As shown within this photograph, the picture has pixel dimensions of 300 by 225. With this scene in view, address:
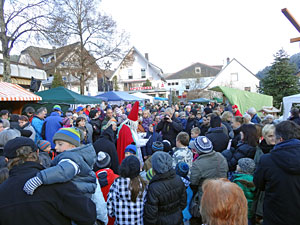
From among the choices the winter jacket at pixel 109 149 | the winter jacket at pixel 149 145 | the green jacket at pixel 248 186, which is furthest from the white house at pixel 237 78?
the green jacket at pixel 248 186

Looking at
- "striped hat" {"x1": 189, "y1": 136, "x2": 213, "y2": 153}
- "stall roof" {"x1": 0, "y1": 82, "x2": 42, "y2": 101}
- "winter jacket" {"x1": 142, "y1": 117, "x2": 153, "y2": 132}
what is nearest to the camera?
"striped hat" {"x1": 189, "y1": 136, "x2": 213, "y2": 153}

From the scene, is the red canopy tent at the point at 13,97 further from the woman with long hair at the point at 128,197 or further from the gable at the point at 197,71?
the gable at the point at 197,71

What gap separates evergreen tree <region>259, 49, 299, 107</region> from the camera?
18.1 meters

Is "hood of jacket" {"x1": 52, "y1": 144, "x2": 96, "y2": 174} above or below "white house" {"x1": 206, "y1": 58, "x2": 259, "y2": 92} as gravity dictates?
below

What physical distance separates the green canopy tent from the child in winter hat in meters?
8.76

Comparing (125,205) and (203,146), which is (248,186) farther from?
(125,205)

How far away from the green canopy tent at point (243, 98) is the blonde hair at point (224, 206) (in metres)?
9.07

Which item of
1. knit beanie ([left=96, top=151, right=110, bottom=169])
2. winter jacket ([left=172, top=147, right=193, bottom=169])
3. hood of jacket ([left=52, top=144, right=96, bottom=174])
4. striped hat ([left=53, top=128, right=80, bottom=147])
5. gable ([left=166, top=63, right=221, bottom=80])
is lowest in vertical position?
winter jacket ([left=172, top=147, right=193, bottom=169])

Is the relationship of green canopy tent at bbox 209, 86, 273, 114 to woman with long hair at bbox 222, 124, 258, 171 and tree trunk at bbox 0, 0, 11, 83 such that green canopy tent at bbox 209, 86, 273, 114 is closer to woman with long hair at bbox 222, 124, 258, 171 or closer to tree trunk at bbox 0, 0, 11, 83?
woman with long hair at bbox 222, 124, 258, 171

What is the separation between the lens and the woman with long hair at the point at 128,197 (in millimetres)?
2549

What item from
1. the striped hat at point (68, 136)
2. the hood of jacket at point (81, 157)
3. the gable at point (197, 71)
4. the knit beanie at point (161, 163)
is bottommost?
the knit beanie at point (161, 163)

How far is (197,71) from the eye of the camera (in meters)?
53.2

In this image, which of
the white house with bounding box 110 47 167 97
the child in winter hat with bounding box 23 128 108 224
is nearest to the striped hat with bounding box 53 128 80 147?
the child in winter hat with bounding box 23 128 108 224

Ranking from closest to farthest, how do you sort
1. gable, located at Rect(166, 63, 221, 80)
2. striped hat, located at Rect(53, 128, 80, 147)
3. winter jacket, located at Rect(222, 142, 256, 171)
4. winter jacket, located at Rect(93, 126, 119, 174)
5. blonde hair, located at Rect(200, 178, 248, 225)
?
blonde hair, located at Rect(200, 178, 248, 225), striped hat, located at Rect(53, 128, 80, 147), winter jacket, located at Rect(222, 142, 256, 171), winter jacket, located at Rect(93, 126, 119, 174), gable, located at Rect(166, 63, 221, 80)
